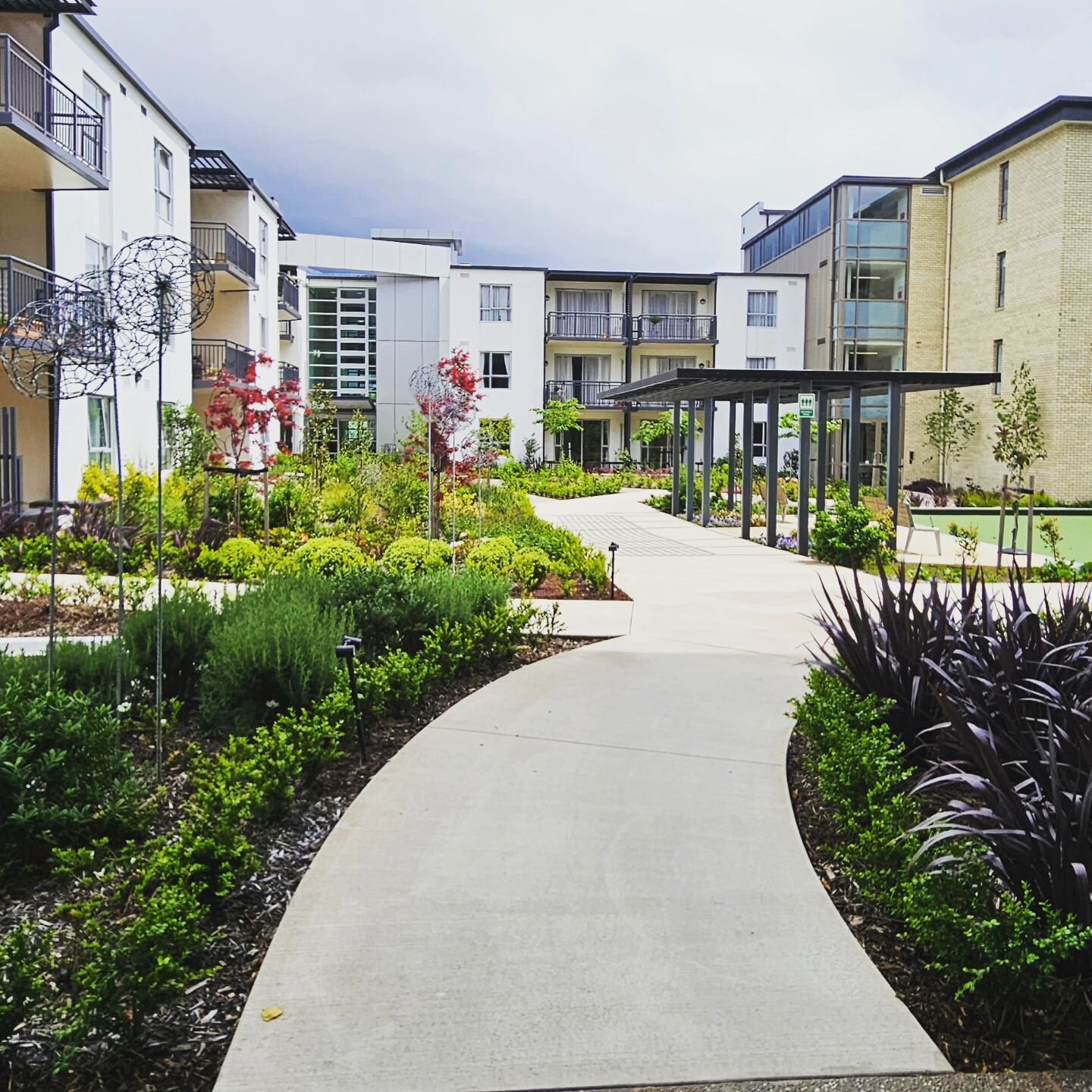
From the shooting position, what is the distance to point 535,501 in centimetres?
3155

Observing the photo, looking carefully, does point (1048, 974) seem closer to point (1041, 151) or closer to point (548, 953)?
point (548, 953)

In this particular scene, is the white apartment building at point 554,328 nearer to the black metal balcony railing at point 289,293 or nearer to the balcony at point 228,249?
the black metal balcony railing at point 289,293

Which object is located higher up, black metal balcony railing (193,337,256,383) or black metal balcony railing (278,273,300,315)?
black metal balcony railing (278,273,300,315)

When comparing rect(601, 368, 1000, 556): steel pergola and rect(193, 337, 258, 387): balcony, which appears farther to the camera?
rect(193, 337, 258, 387): balcony

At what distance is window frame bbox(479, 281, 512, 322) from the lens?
45875mm

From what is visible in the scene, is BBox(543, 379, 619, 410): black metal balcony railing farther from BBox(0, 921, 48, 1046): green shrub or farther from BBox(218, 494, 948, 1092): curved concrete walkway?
BBox(0, 921, 48, 1046): green shrub

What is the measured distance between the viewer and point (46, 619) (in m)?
9.53

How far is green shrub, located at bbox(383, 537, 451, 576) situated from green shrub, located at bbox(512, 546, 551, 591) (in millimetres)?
797

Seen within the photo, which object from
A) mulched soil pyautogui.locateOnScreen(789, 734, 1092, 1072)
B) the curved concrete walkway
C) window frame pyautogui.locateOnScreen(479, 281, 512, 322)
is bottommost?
mulched soil pyautogui.locateOnScreen(789, 734, 1092, 1072)

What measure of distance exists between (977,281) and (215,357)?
23.6 metres

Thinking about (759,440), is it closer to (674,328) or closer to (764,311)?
(764,311)

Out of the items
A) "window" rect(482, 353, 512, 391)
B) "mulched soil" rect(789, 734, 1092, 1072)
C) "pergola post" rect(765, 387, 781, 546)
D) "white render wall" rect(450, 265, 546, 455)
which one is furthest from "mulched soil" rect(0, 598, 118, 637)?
"window" rect(482, 353, 512, 391)

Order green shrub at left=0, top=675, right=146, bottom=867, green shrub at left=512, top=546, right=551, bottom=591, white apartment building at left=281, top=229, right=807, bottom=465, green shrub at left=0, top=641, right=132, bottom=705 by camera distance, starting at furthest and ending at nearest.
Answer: white apartment building at left=281, top=229, right=807, bottom=465, green shrub at left=512, top=546, right=551, bottom=591, green shrub at left=0, top=641, right=132, bottom=705, green shrub at left=0, top=675, right=146, bottom=867

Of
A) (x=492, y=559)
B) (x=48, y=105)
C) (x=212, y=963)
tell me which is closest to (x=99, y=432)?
(x=48, y=105)
